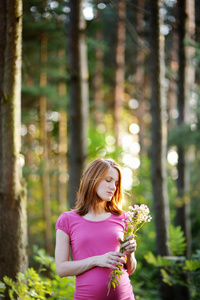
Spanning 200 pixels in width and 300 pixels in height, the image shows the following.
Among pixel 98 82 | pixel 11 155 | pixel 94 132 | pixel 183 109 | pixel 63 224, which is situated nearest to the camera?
pixel 63 224

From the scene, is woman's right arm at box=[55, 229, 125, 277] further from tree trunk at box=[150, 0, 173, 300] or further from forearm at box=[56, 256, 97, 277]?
tree trunk at box=[150, 0, 173, 300]

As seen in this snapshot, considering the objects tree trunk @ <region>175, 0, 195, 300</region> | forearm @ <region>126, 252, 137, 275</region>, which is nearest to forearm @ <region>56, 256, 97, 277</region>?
forearm @ <region>126, 252, 137, 275</region>

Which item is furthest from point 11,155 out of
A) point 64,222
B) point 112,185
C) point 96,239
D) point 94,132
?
point 94,132

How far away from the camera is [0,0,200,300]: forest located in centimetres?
379

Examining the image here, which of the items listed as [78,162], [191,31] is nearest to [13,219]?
[78,162]

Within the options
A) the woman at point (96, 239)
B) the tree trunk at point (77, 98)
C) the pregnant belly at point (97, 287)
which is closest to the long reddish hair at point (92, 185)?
the woman at point (96, 239)

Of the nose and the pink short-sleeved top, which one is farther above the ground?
the nose

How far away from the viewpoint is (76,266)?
8.57 ft

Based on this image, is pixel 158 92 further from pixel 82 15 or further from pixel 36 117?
pixel 36 117

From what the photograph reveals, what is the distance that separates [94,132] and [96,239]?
24.8 feet

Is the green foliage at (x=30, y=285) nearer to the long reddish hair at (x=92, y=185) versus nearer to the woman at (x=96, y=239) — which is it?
the woman at (x=96, y=239)

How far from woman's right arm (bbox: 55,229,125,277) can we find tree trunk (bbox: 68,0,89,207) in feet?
11.9

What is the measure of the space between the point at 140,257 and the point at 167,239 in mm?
3321

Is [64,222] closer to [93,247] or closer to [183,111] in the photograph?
[93,247]
